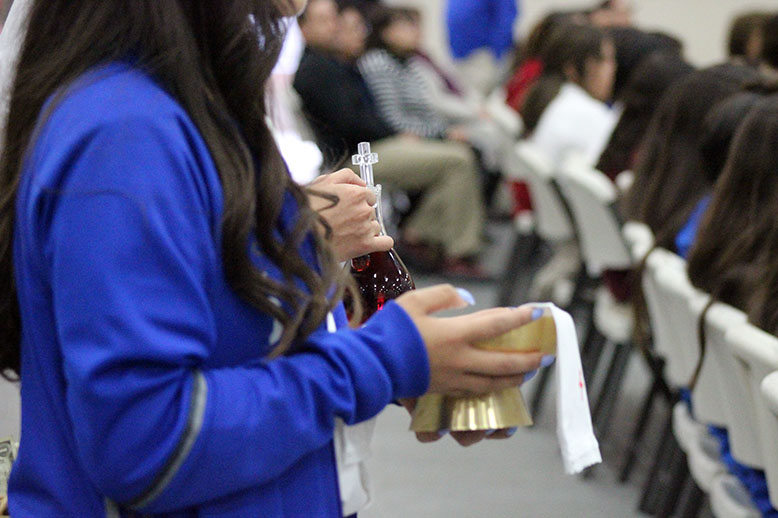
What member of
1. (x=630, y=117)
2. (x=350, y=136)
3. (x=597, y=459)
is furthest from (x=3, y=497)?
(x=350, y=136)

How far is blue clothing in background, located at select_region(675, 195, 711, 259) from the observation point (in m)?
2.29

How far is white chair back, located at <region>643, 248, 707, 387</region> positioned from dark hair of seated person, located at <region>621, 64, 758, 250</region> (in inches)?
13.5

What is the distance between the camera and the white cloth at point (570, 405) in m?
0.78

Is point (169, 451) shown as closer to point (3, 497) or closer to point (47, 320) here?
point (47, 320)

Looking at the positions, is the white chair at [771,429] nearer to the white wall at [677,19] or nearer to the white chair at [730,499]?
the white chair at [730,499]

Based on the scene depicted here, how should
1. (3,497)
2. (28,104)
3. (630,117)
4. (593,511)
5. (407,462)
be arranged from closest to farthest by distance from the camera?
(28,104), (3,497), (593,511), (407,462), (630,117)

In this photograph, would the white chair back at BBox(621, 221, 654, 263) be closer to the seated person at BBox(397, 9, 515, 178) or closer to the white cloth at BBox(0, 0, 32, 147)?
the white cloth at BBox(0, 0, 32, 147)

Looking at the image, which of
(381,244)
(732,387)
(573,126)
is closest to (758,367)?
(732,387)

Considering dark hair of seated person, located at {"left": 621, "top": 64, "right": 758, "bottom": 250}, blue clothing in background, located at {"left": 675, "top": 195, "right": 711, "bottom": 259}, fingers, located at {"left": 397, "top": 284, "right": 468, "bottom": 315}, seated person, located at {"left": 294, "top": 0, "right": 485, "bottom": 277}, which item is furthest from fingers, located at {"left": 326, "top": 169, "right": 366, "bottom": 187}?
seated person, located at {"left": 294, "top": 0, "right": 485, "bottom": 277}

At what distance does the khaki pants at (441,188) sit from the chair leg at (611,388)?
2154 mm

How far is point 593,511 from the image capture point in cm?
263

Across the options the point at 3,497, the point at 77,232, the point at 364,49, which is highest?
the point at 77,232

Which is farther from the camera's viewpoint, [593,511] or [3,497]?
[593,511]

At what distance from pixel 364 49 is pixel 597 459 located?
4994mm
